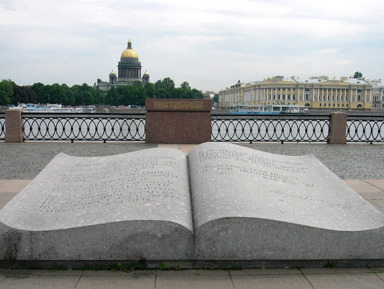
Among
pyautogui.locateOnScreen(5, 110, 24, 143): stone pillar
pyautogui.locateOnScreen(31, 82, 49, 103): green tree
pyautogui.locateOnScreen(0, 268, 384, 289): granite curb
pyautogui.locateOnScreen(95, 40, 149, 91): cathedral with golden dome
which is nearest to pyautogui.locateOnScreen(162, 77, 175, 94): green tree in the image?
pyautogui.locateOnScreen(95, 40, 149, 91): cathedral with golden dome

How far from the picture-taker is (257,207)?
3.07 metres

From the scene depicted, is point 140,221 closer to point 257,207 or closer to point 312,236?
point 257,207

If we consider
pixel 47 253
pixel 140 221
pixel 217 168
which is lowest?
pixel 47 253

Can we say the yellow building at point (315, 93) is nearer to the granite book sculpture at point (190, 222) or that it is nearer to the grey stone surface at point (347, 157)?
the grey stone surface at point (347, 157)

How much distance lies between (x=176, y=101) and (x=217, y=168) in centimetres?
859

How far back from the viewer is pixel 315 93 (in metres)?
133

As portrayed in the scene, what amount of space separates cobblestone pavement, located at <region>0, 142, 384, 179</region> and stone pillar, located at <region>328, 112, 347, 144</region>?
624 mm

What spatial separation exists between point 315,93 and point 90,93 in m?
71.6

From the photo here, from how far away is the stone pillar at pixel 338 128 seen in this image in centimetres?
1331

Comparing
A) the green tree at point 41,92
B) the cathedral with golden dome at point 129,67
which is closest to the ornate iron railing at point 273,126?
the green tree at point 41,92

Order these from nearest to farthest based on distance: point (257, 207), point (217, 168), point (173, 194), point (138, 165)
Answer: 1. point (257, 207)
2. point (173, 194)
3. point (217, 168)
4. point (138, 165)

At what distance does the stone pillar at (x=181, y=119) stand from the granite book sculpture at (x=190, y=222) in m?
8.62

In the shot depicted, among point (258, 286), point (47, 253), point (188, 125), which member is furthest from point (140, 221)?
point (188, 125)

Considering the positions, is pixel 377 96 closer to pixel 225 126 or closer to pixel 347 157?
pixel 225 126
